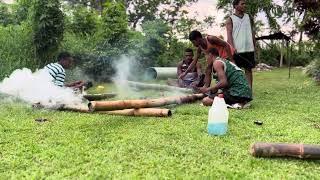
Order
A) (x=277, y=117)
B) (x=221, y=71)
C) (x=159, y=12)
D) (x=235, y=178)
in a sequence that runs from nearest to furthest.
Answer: (x=235, y=178) → (x=277, y=117) → (x=221, y=71) → (x=159, y=12)

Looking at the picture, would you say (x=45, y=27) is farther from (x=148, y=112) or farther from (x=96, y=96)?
(x=148, y=112)

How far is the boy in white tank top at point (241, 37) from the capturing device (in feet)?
25.8

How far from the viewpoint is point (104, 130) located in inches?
203

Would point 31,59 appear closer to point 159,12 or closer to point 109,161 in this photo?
point 109,161

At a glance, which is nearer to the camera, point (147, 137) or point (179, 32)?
point (147, 137)

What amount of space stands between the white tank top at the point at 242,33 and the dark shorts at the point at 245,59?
3.3 inches

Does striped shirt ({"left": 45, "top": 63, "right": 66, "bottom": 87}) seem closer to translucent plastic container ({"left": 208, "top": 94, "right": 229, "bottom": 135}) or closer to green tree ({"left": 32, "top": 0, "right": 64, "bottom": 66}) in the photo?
translucent plastic container ({"left": 208, "top": 94, "right": 229, "bottom": 135})

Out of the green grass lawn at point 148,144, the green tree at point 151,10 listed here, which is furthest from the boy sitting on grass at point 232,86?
the green tree at point 151,10

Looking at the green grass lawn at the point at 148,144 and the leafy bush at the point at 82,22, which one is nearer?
the green grass lawn at the point at 148,144

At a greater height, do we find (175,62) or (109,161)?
(175,62)

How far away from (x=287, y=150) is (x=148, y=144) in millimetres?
1311

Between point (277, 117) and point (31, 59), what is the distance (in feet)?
23.0

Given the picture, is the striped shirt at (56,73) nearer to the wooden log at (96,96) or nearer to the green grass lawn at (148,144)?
the wooden log at (96,96)

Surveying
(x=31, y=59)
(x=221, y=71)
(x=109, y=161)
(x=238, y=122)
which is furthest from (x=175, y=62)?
(x=109, y=161)
